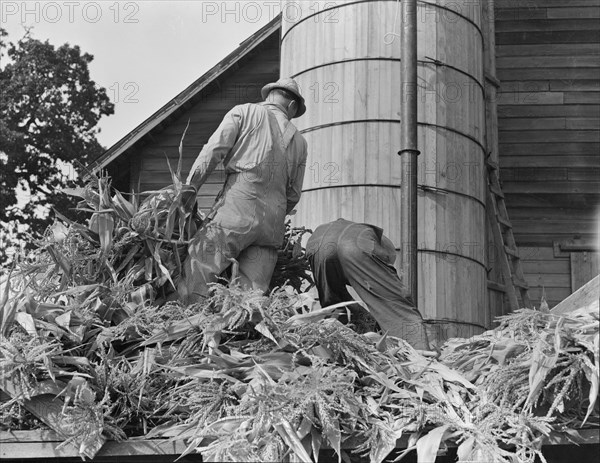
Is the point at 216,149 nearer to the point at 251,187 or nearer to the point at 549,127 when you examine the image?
the point at 251,187

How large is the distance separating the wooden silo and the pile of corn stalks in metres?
5.92

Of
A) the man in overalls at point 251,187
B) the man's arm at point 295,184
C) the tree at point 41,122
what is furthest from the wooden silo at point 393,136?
the tree at point 41,122

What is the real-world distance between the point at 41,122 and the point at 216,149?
65.8ft

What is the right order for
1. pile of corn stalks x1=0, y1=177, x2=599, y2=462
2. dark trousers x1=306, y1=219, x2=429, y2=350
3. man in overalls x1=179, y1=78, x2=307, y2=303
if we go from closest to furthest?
pile of corn stalks x1=0, y1=177, x2=599, y2=462 → dark trousers x1=306, y1=219, x2=429, y2=350 → man in overalls x1=179, y1=78, x2=307, y2=303

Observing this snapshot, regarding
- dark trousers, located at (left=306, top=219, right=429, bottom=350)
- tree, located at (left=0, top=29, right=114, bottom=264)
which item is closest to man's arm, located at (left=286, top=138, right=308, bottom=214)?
dark trousers, located at (left=306, top=219, right=429, bottom=350)

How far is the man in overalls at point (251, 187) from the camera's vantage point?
13.7 ft

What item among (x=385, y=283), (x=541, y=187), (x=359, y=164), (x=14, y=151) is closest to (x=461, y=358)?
(x=385, y=283)

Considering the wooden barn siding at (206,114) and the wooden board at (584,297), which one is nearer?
the wooden board at (584,297)

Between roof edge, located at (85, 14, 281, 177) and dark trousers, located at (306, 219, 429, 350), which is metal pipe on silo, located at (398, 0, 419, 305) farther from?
dark trousers, located at (306, 219, 429, 350)

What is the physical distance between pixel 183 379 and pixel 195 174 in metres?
1.54

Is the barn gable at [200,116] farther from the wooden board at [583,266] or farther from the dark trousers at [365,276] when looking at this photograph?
the dark trousers at [365,276]

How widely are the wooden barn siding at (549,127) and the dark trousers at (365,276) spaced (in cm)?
832

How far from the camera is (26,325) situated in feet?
10.1

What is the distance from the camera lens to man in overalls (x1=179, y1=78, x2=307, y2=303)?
4.16m
